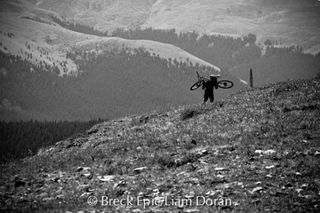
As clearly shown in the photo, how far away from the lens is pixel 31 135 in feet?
595

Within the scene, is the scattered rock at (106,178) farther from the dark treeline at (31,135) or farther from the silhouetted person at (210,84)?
the dark treeline at (31,135)

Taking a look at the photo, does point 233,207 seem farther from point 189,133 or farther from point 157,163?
point 189,133

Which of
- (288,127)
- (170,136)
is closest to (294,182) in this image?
(288,127)

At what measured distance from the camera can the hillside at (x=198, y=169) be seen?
13.2m

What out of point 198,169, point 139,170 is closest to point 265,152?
point 198,169

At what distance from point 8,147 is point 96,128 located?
144 m

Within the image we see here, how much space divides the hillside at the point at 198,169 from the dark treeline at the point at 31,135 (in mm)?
143122

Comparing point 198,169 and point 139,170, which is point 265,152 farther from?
point 139,170

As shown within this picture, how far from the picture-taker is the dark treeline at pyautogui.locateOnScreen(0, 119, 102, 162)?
16425cm

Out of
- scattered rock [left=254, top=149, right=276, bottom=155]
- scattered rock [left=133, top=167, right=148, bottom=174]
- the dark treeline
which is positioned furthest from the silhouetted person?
the dark treeline

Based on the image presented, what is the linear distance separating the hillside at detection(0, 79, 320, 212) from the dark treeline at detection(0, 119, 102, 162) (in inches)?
5635

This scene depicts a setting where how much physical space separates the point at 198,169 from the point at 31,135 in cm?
17577

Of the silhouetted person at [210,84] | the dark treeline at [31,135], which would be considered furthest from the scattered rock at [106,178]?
the dark treeline at [31,135]

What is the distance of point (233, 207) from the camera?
12.5 m
